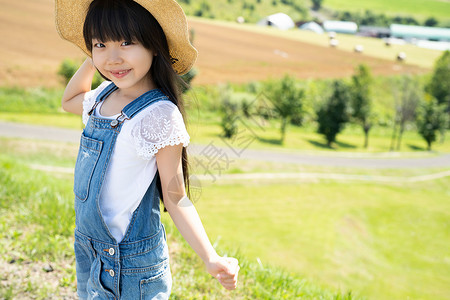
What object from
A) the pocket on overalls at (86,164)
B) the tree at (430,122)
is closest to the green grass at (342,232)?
the pocket on overalls at (86,164)

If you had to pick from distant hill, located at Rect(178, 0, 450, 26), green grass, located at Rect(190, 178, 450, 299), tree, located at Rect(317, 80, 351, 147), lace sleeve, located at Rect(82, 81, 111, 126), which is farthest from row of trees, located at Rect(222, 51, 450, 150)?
distant hill, located at Rect(178, 0, 450, 26)

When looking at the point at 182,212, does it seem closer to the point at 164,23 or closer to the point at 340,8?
the point at 164,23

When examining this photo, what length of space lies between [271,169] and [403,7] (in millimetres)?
76846

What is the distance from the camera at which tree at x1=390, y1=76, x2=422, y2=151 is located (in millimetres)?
40409

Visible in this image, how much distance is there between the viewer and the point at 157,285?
1.60 meters

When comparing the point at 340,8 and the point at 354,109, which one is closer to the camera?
the point at 354,109

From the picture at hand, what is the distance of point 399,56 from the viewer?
206ft

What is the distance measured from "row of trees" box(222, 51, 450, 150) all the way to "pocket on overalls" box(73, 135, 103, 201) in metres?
24.8

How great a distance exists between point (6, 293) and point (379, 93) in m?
54.6

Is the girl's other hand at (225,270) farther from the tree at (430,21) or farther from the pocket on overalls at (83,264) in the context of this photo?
the tree at (430,21)

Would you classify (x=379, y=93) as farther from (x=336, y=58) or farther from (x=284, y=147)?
(x=284, y=147)

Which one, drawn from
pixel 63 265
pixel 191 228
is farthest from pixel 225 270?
pixel 63 265

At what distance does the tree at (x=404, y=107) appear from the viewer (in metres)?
40.4

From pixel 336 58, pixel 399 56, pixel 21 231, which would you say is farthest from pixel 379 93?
pixel 21 231
